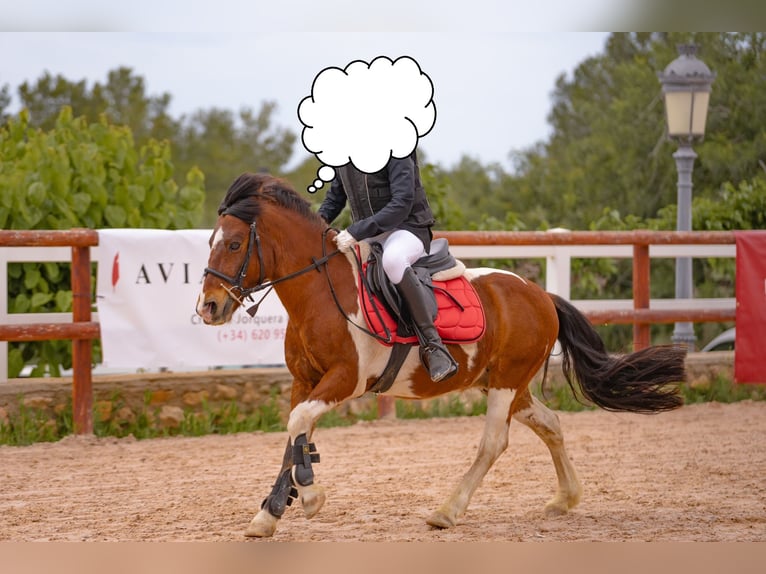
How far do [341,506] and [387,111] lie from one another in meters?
2.37

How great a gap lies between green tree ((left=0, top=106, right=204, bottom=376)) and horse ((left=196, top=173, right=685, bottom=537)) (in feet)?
15.1

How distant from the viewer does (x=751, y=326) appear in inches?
411

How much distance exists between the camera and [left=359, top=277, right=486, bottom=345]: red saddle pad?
577 centimetres

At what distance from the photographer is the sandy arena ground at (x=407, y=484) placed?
582 centimetres

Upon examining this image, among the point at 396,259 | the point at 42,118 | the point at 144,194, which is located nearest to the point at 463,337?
the point at 396,259

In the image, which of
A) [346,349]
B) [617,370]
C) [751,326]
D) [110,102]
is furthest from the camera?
[110,102]

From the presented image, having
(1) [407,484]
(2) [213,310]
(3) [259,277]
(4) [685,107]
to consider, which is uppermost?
(4) [685,107]

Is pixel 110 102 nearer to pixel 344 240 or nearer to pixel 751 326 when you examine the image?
pixel 751 326

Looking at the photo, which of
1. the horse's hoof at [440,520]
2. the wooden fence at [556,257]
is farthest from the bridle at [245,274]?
the wooden fence at [556,257]

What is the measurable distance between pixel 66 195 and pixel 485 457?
577 centimetres

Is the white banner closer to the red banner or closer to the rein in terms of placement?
the rein

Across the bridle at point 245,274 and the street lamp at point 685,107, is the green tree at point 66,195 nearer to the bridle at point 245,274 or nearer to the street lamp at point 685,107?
the bridle at point 245,274

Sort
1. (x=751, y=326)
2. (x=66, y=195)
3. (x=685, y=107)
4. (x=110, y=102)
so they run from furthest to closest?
(x=110, y=102) < (x=685, y=107) < (x=751, y=326) < (x=66, y=195)

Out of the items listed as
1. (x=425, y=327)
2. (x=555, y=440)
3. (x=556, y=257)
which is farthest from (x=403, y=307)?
(x=556, y=257)
